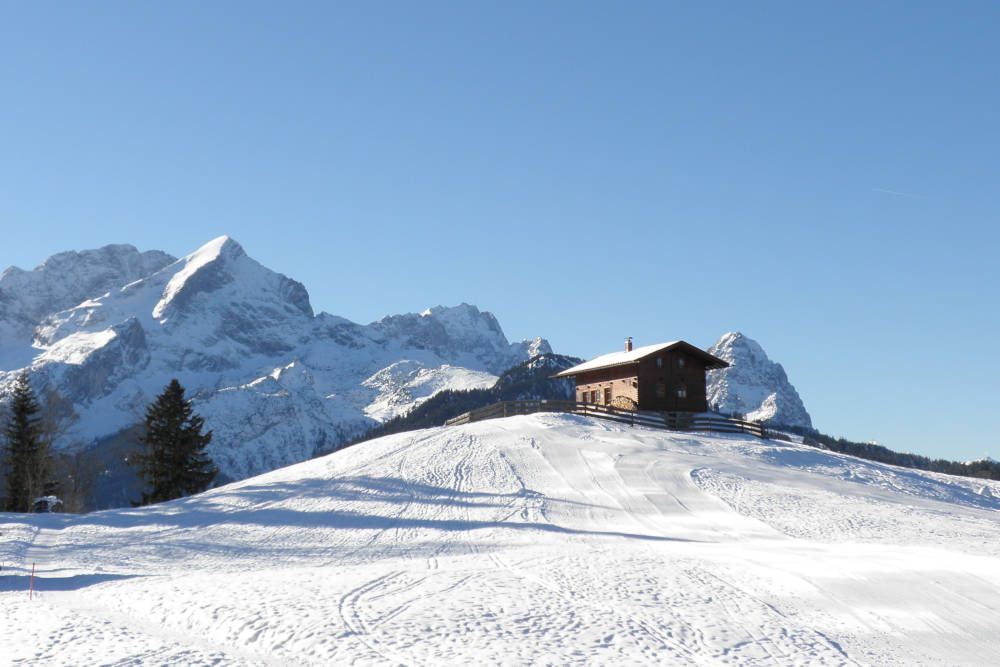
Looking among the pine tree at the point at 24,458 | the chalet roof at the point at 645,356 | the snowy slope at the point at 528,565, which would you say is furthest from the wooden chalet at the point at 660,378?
the pine tree at the point at 24,458

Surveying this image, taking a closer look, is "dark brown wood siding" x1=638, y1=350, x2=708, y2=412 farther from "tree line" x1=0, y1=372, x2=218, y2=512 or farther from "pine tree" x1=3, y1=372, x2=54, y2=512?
"pine tree" x1=3, y1=372, x2=54, y2=512

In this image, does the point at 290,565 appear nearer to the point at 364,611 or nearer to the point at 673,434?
the point at 364,611

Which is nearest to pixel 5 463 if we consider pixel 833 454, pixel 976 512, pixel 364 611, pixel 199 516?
pixel 199 516

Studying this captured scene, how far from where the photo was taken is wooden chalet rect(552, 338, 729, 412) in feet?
204

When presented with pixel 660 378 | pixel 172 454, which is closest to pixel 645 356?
pixel 660 378

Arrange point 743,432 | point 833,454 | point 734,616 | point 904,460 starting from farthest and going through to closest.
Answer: point 904,460 < point 743,432 < point 833,454 < point 734,616

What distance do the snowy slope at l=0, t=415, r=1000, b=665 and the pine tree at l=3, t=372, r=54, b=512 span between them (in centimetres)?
1611

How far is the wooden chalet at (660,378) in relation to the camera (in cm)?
6212

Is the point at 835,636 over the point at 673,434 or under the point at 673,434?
under

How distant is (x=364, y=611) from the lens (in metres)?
17.7

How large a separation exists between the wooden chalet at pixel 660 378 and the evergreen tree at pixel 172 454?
94.3 feet

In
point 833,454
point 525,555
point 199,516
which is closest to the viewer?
point 525,555

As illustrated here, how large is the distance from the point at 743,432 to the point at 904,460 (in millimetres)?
162961

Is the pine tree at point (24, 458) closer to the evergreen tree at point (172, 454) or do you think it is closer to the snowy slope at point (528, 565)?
the evergreen tree at point (172, 454)
